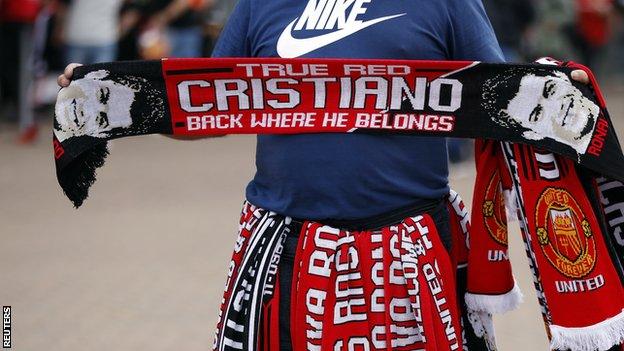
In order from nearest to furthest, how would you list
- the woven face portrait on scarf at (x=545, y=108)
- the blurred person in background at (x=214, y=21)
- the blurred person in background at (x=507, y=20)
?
the woven face portrait on scarf at (x=545, y=108) → the blurred person in background at (x=507, y=20) → the blurred person in background at (x=214, y=21)

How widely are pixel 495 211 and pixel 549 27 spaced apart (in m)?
10.5

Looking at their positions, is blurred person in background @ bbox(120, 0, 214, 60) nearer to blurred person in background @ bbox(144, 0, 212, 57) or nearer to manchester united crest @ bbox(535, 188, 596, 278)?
blurred person in background @ bbox(144, 0, 212, 57)

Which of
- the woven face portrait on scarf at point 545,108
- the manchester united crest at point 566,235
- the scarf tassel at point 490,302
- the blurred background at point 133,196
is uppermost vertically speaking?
the blurred background at point 133,196

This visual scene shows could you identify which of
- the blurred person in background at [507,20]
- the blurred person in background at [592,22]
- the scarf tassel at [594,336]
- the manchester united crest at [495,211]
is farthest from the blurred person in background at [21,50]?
the scarf tassel at [594,336]

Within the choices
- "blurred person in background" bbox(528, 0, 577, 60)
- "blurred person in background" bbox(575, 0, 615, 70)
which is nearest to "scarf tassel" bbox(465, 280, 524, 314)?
"blurred person in background" bbox(528, 0, 577, 60)

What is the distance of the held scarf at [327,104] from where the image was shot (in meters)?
2.93

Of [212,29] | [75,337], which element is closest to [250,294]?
[75,337]

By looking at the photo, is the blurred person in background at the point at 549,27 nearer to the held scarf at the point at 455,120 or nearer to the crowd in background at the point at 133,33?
the crowd in background at the point at 133,33

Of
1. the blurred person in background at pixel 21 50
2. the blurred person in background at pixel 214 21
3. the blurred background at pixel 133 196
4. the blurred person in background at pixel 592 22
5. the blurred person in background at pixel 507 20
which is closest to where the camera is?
the blurred background at pixel 133 196

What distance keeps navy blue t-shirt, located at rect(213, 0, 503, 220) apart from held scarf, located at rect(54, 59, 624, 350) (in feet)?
0.13

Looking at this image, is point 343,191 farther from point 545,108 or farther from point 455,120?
point 545,108

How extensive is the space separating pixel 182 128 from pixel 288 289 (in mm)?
519

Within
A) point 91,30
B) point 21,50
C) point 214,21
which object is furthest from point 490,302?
point 214,21

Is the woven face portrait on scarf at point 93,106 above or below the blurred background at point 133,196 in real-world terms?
below
